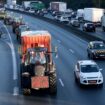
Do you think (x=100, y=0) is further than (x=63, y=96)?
Yes

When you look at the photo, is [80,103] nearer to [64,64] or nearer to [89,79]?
[89,79]

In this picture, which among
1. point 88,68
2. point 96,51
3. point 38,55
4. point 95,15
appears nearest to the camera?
point 38,55

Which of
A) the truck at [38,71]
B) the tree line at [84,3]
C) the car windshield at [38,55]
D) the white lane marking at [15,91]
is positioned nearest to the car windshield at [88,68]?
the truck at [38,71]

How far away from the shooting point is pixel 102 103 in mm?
25953

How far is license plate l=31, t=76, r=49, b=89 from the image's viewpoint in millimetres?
26597

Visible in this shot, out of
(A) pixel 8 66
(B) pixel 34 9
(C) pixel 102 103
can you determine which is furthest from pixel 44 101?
(B) pixel 34 9

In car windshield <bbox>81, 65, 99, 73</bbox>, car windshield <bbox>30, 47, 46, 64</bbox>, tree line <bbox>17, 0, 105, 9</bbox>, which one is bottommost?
tree line <bbox>17, 0, 105, 9</bbox>

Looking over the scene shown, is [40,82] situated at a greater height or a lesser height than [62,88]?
greater

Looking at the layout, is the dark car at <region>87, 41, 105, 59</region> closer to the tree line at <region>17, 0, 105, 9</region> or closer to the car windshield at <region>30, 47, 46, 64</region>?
the car windshield at <region>30, 47, 46, 64</region>

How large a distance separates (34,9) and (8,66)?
118676 mm

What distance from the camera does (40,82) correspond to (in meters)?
26.7

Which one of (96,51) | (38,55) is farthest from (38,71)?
(96,51)

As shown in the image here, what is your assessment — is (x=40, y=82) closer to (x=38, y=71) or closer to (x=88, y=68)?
(x=38, y=71)

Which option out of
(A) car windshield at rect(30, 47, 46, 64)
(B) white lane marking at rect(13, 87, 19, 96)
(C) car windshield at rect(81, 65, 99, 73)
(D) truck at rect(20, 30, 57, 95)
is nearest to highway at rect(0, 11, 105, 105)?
(B) white lane marking at rect(13, 87, 19, 96)
